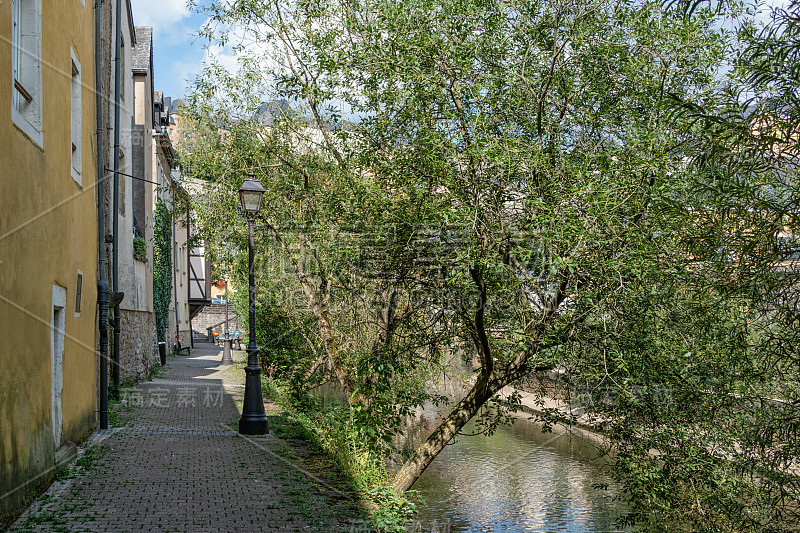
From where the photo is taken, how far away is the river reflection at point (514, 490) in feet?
35.0

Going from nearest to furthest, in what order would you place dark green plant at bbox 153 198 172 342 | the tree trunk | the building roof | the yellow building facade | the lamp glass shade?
the yellow building facade < the tree trunk < the lamp glass shade < the building roof < dark green plant at bbox 153 198 172 342

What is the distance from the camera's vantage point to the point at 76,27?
8922mm

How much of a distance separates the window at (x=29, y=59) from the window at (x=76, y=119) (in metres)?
2.06

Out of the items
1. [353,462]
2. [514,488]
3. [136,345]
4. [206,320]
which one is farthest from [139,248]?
[206,320]

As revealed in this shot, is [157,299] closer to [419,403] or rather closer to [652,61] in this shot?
[419,403]

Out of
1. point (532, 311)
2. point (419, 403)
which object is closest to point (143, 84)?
point (419, 403)

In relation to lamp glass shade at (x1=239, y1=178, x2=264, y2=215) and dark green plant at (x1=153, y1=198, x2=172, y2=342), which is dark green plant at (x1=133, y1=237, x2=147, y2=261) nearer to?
dark green plant at (x1=153, y1=198, x2=172, y2=342)

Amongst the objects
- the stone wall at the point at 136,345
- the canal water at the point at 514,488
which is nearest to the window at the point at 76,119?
the canal water at the point at 514,488

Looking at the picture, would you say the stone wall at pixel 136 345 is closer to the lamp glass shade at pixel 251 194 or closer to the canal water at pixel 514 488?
the canal water at pixel 514 488

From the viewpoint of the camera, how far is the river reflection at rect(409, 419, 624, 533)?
10656 mm

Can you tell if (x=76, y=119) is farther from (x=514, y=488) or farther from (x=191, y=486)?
(x=514, y=488)

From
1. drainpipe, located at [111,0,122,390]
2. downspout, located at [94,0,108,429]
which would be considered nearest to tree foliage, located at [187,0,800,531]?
downspout, located at [94,0,108,429]

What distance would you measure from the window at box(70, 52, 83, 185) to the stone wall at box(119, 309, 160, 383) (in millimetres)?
7743

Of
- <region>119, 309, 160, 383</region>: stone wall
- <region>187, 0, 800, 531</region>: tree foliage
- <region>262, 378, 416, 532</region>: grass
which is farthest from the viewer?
<region>119, 309, 160, 383</region>: stone wall
